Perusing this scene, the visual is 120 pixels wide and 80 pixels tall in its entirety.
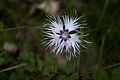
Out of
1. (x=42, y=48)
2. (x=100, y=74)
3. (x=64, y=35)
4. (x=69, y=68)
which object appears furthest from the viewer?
(x=42, y=48)

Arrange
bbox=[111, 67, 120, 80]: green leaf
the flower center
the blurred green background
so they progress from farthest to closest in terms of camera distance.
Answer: the blurred green background, bbox=[111, 67, 120, 80]: green leaf, the flower center

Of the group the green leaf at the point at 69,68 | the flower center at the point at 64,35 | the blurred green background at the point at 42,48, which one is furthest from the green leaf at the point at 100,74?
the flower center at the point at 64,35

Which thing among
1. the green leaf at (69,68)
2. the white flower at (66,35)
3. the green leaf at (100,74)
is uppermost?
the white flower at (66,35)

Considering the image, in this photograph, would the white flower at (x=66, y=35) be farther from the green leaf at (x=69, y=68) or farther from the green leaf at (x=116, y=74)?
the green leaf at (x=116, y=74)

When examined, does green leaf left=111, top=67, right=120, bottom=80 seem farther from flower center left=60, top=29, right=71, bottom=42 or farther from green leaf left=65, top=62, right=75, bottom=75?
flower center left=60, top=29, right=71, bottom=42

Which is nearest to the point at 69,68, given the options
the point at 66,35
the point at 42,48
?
the point at 66,35

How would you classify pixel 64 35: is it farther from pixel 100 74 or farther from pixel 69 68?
pixel 100 74

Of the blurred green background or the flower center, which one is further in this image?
the blurred green background

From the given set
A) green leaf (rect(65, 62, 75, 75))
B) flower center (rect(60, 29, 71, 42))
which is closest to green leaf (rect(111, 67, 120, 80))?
green leaf (rect(65, 62, 75, 75))

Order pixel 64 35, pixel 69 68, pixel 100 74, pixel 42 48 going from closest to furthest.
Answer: pixel 64 35 → pixel 69 68 → pixel 100 74 → pixel 42 48
